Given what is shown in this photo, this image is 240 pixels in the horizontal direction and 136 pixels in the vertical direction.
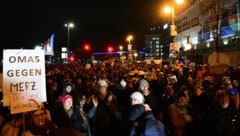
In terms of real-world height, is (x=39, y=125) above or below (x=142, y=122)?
below

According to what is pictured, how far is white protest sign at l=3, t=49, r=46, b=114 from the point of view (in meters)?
6.52

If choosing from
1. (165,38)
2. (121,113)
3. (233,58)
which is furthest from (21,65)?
(165,38)

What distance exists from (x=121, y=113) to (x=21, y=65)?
5.69 feet

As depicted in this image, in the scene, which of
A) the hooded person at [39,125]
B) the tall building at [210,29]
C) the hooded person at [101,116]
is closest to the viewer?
the hooded person at [39,125]

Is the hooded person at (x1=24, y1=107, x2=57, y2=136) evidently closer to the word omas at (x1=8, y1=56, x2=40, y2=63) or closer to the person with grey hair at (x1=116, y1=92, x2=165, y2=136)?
the word omas at (x1=8, y1=56, x2=40, y2=63)

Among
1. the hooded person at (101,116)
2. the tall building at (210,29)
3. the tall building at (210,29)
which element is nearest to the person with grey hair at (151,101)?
the hooded person at (101,116)

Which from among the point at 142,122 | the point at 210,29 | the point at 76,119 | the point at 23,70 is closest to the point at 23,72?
the point at 23,70

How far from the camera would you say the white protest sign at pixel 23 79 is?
6523 millimetres

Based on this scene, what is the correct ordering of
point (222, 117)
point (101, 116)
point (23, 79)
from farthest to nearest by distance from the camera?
point (101, 116) < point (222, 117) < point (23, 79)

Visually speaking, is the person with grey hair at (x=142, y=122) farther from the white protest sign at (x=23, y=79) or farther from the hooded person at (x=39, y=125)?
the white protest sign at (x=23, y=79)

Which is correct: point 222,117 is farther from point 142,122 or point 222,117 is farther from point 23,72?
point 23,72

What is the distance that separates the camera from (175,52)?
95.4ft

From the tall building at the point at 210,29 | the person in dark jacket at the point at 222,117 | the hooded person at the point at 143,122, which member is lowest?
the person in dark jacket at the point at 222,117

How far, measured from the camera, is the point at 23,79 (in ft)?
21.9
